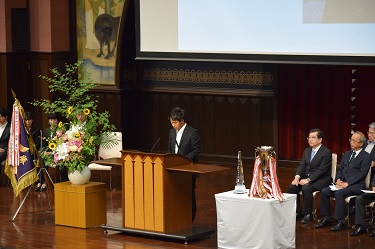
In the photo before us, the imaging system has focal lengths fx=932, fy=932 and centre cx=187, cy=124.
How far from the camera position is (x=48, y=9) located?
578 inches

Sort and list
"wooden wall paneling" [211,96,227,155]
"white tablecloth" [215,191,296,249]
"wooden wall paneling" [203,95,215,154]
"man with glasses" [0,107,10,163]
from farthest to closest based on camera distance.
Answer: "wooden wall paneling" [203,95,215,154], "wooden wall paneling" [211,96,227,155], "man with glasses" [0,107,10,163], "white tablecloth" [215,191,296,249]

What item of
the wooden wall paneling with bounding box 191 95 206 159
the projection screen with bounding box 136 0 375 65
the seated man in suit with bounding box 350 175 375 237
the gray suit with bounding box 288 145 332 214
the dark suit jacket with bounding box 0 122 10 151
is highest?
the projection screen with bounding box 136 0 375 65

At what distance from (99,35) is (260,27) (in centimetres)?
340

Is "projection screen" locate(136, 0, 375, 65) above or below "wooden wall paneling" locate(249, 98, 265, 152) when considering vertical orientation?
above

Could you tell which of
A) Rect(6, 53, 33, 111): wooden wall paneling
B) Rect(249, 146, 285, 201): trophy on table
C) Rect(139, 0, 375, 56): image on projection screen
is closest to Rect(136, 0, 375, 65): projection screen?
Rect(139, 0, 375, 56): image on projection screen

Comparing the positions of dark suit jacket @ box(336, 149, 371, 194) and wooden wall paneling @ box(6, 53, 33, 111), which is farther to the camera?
wooden wall paneling @ box(6, 53, 33, 111)

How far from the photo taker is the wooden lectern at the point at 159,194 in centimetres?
924

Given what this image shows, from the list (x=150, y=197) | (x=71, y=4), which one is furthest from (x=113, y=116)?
(x=150, y=197)

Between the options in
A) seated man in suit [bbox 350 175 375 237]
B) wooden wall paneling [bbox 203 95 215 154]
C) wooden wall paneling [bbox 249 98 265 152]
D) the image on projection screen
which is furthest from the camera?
wooden wall paneling [bbox 203 95 215 154]

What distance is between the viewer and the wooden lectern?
30.3ft

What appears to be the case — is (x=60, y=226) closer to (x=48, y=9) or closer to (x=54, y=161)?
(x=54, y=161)

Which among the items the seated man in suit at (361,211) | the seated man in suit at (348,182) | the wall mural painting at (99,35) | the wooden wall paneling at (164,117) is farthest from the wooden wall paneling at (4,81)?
the seated man in suit at (361,211)

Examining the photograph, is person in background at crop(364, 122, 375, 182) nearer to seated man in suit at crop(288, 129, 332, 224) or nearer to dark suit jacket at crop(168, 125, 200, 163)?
seated man in suit at crop(288, 129, 332, 224)

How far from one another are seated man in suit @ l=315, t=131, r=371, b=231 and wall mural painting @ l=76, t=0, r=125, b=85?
561cm
